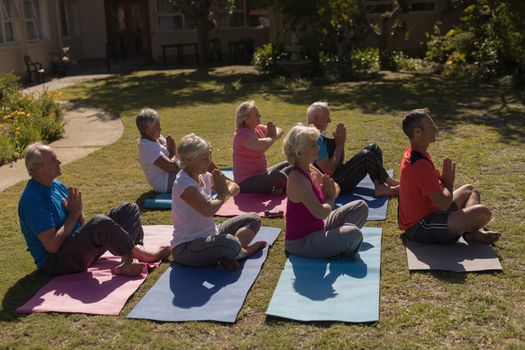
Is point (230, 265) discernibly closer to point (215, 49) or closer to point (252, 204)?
point (252, 204)

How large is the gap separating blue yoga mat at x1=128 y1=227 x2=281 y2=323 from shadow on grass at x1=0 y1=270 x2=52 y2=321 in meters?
0.85

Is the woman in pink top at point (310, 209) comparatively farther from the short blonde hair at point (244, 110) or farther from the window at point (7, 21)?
the window at point (7, 21)

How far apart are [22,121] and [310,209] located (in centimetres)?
709

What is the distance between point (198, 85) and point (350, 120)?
24.6ft

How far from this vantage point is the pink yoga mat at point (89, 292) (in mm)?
4234

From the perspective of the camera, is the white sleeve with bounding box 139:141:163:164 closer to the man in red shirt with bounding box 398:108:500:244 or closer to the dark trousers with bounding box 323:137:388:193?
the dark trousers with bounding box 323:137:388:193

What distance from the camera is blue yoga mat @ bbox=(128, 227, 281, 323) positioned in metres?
4.07

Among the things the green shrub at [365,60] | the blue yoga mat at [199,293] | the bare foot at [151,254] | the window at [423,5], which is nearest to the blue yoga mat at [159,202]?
the bare foot at [151,254]

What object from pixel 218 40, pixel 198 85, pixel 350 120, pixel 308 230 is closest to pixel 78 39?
pixel 218 40

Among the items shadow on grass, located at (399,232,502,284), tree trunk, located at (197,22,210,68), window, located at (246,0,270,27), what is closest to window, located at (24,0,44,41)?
tree trunk, located at (197,22,210,68)

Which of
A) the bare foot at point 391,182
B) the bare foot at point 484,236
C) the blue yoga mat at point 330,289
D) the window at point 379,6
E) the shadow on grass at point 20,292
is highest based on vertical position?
the window at point 379,6

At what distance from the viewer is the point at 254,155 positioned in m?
6.80

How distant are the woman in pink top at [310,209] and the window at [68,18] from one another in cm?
2173

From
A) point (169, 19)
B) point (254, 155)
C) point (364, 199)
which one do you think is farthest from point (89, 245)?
point (169, 19)
